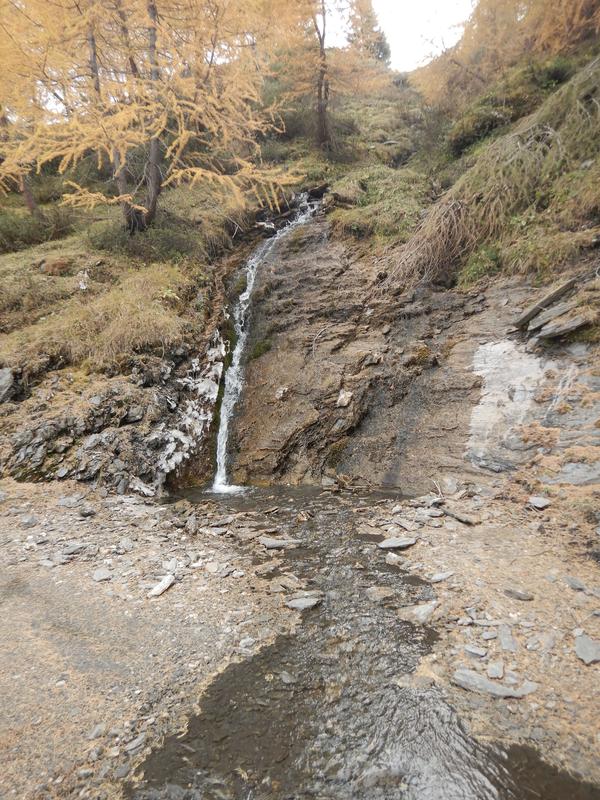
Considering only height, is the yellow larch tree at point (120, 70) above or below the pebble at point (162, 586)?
above

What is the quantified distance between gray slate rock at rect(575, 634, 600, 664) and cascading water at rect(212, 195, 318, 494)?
15.0 ft

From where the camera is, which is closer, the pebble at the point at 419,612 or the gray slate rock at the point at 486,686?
the gray slate rock at the point at 486,686

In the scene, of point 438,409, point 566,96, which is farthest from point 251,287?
point 566,96

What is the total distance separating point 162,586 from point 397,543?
96.5 inches

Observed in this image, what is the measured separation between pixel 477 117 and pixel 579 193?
271 inches

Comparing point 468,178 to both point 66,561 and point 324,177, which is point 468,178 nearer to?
point 324,177

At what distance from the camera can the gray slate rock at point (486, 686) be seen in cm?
→ 247

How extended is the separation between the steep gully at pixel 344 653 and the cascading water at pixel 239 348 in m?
0.07

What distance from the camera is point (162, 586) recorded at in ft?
12.5

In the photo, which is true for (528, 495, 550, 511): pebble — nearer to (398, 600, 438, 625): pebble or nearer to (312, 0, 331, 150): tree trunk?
(398, 600, 438, 625): pebble

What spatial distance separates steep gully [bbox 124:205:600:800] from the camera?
83.2 inches

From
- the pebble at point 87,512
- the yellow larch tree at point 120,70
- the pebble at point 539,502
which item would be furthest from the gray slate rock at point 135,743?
the yellow larch tree at point 120,70

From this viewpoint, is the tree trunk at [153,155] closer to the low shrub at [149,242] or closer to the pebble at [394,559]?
the low shrub at [149,242]

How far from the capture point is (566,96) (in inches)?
295
